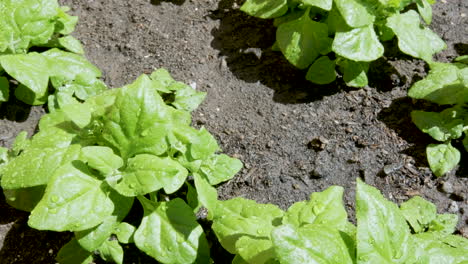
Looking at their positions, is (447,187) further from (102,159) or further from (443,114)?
(102,159)

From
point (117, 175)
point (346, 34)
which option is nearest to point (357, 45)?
point (346, 34)

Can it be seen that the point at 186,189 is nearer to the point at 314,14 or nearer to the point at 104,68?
the point at 104,68

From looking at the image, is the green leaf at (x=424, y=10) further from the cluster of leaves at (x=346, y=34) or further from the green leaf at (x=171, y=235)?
the green leaf at (x=171, y=235)

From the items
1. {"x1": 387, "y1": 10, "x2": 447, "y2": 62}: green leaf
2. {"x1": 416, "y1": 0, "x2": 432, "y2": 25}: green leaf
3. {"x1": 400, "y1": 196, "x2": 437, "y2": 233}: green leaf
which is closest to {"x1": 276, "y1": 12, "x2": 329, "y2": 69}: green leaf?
{"x1": 387, "y1": 10, "x2": 447, "y2": 62}: green leaf

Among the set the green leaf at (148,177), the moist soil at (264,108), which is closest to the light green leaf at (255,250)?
the green leaf at (148,177)

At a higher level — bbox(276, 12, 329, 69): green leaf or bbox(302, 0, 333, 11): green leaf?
bbox(302, 0, 333, 11): green leaf

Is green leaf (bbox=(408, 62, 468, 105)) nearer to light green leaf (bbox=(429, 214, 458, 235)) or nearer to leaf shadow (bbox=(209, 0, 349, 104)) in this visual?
leaf shadow (bbox=(209, 0, 349, 104))
